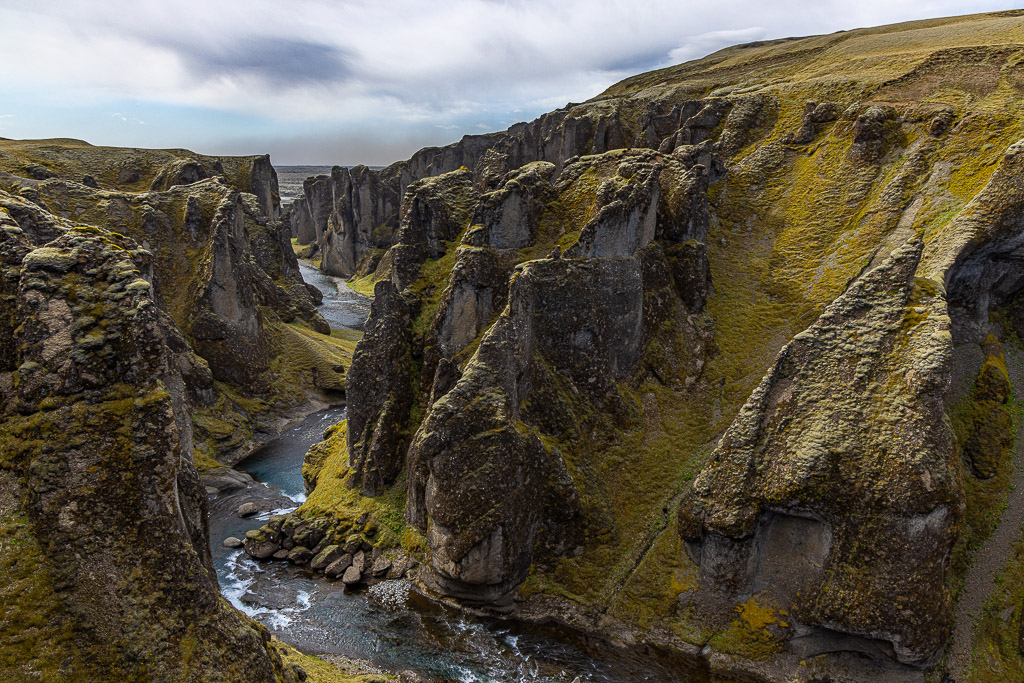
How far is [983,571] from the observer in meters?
27.7

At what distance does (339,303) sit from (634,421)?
3842 inches

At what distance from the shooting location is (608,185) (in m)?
41.3

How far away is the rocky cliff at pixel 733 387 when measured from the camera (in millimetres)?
27031

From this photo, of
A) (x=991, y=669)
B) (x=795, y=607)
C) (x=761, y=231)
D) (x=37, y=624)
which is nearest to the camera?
(x=37, y=624)

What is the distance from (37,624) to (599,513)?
86.8 ft

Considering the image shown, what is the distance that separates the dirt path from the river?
12.8m

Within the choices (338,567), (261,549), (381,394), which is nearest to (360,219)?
(381,394)

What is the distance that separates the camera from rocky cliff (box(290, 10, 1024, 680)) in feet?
88.7

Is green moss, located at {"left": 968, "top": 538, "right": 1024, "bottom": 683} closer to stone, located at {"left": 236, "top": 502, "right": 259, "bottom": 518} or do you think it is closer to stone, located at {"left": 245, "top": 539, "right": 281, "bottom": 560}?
stone, located at {"left": 245, "top": 539, "right": 281, "bottom": 560}

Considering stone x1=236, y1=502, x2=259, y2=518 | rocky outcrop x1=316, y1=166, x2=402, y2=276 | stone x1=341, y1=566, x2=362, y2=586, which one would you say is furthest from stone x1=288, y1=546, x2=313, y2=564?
rocky outcrop x1=316, y1=166, x2=402, y2=276

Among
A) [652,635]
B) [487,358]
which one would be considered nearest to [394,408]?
[487,358]

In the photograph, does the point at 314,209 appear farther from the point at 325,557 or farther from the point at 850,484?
the point at 850,484

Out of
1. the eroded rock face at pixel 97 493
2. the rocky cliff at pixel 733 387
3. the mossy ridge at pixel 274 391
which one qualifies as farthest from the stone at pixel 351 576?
the mossy ridge at pixel 274 391

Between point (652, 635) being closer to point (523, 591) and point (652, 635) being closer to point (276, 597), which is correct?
point (523, 591)
